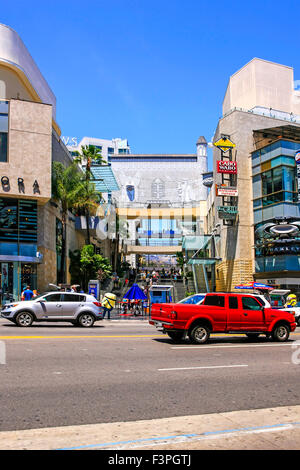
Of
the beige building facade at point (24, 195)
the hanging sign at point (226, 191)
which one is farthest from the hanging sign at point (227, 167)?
the beige building facade at point (24, 195)

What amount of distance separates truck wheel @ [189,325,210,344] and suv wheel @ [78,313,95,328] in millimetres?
6585

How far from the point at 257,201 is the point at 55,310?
86.9 feet

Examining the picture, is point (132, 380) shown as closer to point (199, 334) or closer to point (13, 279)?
point (199, 334)

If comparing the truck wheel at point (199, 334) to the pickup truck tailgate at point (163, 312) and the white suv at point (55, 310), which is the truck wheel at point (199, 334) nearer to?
the pickup truck tailgate at point (163, 312)

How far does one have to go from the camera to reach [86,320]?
19.6 meters

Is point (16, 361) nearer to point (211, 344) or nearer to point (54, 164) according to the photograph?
point (211, 344)

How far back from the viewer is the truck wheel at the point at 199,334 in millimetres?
14211

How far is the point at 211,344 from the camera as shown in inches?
574

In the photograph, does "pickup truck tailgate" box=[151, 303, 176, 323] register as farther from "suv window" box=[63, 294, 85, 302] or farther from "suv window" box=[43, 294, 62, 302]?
"suv window" box=[43, 294, 62, 302]

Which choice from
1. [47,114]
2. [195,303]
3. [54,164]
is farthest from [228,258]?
[195,303]

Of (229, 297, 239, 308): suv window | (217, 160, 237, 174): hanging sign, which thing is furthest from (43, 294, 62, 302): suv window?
→ (217, 160, 237, 174): hanging sign

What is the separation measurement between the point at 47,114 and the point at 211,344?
85.4 ft

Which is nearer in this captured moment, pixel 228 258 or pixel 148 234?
pixel 228 258

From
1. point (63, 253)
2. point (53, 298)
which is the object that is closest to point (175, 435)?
point (53, 298)
